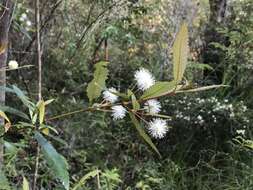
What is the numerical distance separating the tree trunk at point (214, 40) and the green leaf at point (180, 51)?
3684 millimetres

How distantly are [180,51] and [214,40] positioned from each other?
4.15 meters

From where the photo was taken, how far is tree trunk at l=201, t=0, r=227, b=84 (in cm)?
477

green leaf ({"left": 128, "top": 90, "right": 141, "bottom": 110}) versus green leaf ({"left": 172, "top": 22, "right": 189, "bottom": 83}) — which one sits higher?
green leaf ({"left": 172, "top": 22, "right": 189, "bottom": 83})

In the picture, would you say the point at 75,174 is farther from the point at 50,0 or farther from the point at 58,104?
the point at 50,0

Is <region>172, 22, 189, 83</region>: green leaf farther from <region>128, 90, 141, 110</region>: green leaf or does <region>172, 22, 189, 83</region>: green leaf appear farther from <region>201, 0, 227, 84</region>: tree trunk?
<region>201, 0, 227, 84</region>: tree trunk

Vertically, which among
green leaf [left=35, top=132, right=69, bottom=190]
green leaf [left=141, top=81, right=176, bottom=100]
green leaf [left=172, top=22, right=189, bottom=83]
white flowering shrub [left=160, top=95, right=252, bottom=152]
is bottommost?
green leaf [left=35, top=132, right=69, bottom=190]

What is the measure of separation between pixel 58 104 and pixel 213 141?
114 centimetres

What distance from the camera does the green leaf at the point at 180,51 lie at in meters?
0.94

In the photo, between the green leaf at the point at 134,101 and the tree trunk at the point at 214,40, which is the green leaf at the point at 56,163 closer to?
the green leaf at the point at 134,101

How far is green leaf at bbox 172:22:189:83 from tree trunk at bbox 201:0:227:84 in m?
3.68

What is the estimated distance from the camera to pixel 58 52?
4.30m

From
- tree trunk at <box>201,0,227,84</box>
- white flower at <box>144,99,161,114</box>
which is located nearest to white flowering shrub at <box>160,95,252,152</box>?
tree trunk at <box>201,0,227,84</box>

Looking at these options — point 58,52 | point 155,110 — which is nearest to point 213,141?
point 58,52

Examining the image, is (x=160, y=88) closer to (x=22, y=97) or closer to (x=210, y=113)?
A: (x=22, y=97)
